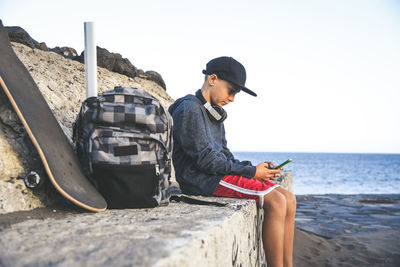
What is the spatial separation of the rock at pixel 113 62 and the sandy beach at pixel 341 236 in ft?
10.2

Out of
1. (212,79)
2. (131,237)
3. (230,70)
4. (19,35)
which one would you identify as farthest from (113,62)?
(131,237)

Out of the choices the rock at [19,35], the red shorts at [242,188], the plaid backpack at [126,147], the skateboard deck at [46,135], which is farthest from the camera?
the rock at [19,35]

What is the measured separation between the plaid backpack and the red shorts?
1.71 feet

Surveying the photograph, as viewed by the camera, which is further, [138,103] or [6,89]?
[138,103]

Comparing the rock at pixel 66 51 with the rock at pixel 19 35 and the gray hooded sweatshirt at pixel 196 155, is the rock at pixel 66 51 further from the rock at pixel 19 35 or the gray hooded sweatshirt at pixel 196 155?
the gray hooded sweatshirt at pixel 196 155

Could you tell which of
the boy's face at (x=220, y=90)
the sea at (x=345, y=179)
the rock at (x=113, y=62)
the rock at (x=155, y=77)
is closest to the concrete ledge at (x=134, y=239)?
the boy's face at (x=220, y=90)

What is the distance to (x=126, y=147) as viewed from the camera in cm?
189

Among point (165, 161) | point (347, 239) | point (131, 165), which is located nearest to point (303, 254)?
point (347, 239)

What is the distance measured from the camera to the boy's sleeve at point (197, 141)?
2268mm

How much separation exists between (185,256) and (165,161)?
1.07m

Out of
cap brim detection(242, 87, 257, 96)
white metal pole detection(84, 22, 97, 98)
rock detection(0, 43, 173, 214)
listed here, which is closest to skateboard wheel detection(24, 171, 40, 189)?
rock detection(0, 43, 173, 214)

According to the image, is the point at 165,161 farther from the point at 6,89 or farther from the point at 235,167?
the point at 6,89

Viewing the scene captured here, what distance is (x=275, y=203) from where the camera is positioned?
2232 mm

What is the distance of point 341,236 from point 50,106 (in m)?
4.57
